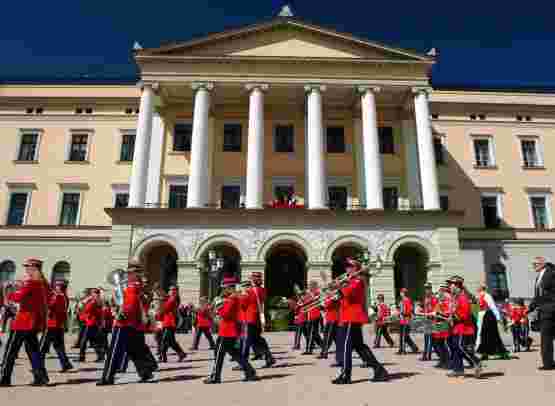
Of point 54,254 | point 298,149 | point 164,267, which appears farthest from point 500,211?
point 54,254

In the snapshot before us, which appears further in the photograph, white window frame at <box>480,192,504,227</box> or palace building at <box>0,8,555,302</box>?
white window frame at <box>480,192,504,227</box>

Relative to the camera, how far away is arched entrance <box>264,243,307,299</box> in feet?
94.1

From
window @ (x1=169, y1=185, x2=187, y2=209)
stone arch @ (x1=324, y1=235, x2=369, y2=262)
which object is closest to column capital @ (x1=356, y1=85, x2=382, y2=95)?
stone arch @ (x1=324, y1=235, x2=369, y2=262)

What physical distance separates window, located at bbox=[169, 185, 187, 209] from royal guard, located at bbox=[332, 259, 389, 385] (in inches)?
904

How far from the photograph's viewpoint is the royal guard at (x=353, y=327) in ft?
25.9

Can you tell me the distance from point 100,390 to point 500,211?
31.3 meters

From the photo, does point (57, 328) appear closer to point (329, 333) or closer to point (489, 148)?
point (329, 333)

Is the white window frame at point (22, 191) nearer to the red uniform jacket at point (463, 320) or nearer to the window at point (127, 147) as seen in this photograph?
the window at point (127, 147)

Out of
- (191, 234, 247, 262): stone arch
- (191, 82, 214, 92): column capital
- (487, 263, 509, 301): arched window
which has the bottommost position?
(487, 263, 509, 301): arched window

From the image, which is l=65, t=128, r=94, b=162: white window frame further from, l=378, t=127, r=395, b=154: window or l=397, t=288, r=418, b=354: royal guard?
l=397, t=288, r=418, b=354: royal guard

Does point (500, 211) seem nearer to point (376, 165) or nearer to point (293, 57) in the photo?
point (376, 165)

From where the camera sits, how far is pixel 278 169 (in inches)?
1215

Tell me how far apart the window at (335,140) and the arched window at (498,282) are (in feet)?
43.1

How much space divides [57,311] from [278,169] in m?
21.8
